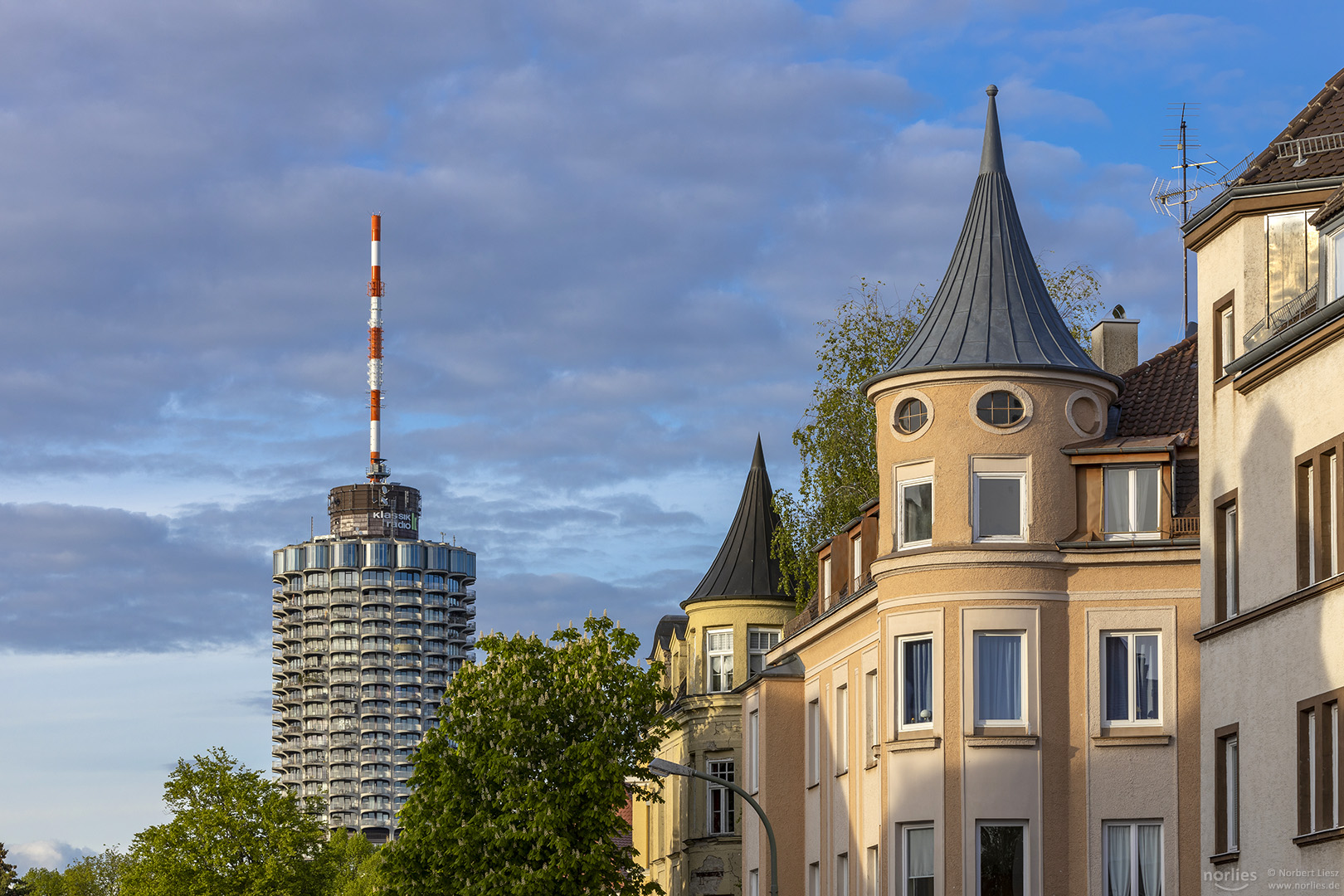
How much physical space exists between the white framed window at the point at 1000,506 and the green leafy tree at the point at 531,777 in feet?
54.6

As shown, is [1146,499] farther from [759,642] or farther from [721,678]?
[721,678]

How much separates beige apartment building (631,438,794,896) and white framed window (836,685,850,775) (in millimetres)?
11895

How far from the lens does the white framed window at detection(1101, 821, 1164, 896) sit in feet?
123

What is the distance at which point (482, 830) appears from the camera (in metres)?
52.1

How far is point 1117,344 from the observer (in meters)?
47.0

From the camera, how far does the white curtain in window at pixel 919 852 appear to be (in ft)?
128

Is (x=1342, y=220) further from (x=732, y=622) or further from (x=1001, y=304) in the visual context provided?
(x=732, y=622)

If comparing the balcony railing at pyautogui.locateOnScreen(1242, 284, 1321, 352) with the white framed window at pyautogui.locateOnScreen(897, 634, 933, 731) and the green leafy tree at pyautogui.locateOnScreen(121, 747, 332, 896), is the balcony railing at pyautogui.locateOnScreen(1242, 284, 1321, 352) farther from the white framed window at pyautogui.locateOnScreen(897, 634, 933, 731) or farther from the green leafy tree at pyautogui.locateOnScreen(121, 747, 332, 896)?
the green leafy tree at pyautogui.locateOnScreen(121, 747, 332, 896)

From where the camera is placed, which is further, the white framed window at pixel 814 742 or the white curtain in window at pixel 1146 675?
Answer: the white framed window at pixel 814 742

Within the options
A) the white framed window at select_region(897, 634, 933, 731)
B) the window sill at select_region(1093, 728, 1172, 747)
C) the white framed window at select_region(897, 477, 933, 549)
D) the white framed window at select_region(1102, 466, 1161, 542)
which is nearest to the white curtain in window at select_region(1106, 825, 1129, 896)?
the window sill at select_region(1093, 728, 1172, 747)

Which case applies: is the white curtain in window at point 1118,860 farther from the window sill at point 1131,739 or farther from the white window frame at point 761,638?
the white window frame at point 761,638

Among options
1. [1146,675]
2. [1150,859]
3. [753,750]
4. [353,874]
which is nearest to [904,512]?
[1146,675]

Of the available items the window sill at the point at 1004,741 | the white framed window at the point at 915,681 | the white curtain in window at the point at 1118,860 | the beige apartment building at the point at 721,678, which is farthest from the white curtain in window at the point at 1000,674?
the beige apartment building at the point at 721,678

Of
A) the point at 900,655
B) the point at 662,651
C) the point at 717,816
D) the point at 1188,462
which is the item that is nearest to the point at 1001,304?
the point at 1188,462
